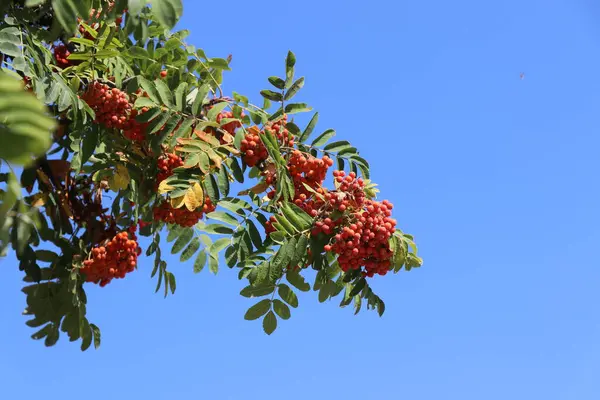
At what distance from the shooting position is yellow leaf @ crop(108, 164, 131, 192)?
4023mm

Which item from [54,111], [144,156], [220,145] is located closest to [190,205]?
[220,145]

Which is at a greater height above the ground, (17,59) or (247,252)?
(17,59)

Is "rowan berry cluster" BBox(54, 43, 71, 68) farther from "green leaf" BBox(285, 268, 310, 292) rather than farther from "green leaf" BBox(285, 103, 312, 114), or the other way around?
"green leaf" BBox(285, 268, 310, 292)

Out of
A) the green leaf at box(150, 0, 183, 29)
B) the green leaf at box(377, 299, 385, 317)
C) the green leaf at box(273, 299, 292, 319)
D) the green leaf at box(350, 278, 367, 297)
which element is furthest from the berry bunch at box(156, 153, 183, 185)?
the green leaf at box(150, 0, 183, 29)

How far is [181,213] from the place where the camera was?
3.83 metres

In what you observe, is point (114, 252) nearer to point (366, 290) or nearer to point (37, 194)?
point (37, 194)

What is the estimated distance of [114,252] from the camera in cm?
406

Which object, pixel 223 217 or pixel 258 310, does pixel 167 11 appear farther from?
pixel 258 310

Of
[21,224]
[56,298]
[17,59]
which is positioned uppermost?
[17,59]

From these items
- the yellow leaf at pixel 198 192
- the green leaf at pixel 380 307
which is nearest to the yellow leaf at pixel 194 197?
the yellow leaf at pixel 198 192

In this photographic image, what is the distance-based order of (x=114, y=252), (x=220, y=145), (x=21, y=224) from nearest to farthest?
(x=21, y=224) → (x=220, y=145) → (x=114, y=252)

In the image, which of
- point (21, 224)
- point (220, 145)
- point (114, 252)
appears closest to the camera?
→ point (21, 224)

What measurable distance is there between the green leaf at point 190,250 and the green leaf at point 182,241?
27 mm

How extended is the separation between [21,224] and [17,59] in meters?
0.84
